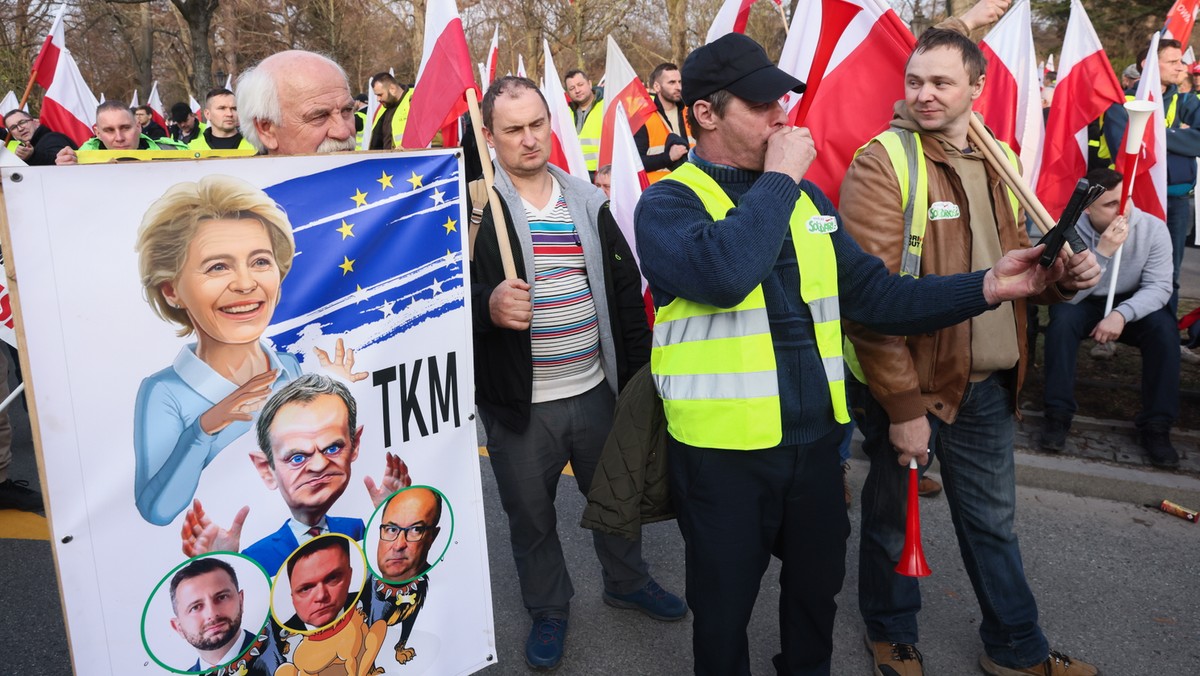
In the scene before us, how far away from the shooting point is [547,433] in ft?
9.41

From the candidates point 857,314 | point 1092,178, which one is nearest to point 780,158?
point 857,314

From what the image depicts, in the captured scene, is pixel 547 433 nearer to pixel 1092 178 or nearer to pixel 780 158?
pixel 780 158

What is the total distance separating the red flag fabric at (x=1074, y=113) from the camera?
443cm

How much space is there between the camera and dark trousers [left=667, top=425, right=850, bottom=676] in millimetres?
2156

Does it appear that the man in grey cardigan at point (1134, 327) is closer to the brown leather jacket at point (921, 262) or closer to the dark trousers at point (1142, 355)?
the dark trousers at point (1142, 355)

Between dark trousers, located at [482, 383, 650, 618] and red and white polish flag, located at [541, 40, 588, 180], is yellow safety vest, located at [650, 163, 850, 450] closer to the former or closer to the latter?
dark trousers, located at [482, 383, 650, 618]

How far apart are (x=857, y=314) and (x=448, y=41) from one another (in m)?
1.53

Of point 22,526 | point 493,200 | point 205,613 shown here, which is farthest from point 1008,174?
point 22,526

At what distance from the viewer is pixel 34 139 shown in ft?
29.8

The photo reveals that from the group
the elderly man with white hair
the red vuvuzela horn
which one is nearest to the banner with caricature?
the elderly man with white hair

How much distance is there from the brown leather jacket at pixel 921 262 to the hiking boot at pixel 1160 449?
235cm

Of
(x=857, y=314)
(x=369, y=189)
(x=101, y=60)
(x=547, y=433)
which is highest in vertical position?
(x=101, y=60)

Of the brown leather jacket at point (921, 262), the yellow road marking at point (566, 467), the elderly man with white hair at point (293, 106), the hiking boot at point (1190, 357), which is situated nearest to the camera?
the elderly man with white hair at point (293, 106)

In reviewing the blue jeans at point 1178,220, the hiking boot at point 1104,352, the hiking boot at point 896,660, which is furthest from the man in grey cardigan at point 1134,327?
the blue jeans at point 1178,220
